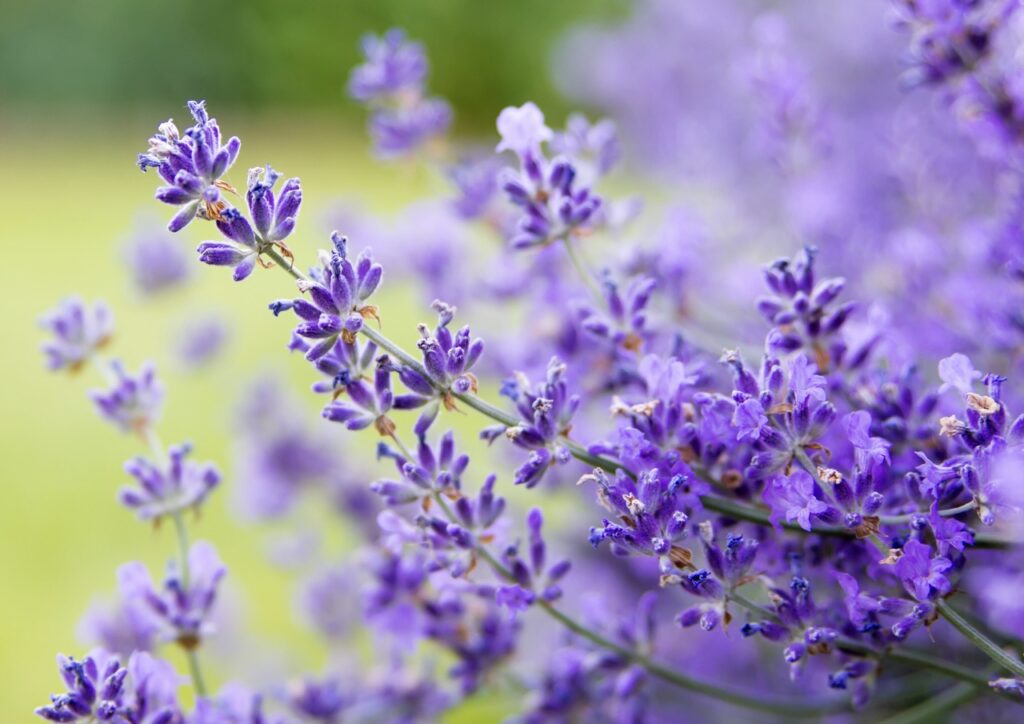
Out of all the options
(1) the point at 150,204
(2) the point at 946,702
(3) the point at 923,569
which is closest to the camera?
(3) the point at 923,569

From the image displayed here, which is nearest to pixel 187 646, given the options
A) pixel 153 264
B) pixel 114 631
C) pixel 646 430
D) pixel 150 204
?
pixel 114 631

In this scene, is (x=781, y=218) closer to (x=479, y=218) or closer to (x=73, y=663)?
(x=479, y=218)

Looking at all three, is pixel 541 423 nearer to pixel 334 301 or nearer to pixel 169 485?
pixel 334 301

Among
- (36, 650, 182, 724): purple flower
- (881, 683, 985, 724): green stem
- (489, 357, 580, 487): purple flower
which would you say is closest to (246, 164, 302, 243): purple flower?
(489, 357, 580, 487): purple flower

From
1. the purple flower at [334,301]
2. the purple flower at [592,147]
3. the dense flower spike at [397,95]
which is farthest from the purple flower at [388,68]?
the purple flower at [334,301]

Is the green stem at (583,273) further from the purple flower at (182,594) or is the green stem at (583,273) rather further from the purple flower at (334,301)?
the purple flower at (182,594)

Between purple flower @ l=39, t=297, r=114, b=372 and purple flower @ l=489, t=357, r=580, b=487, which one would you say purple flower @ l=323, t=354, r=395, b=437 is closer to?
purple flower @ l=489, t=357, r=580, b=487
